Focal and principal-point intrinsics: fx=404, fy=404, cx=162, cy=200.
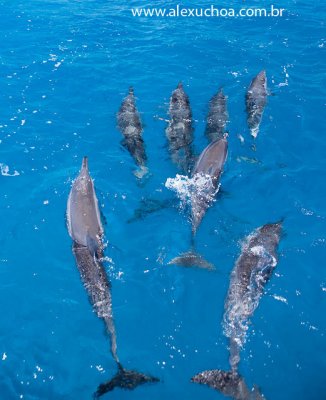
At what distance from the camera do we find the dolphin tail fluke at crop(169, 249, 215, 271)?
9.90m

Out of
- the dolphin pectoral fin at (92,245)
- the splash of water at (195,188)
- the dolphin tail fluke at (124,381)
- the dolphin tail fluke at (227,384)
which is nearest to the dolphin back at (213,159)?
the splash of water at (195,188)

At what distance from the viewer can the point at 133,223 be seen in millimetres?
11172

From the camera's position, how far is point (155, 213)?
11.4 metres

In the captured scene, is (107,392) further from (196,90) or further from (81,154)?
(196,90)

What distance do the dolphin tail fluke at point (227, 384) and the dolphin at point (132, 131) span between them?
6.43m

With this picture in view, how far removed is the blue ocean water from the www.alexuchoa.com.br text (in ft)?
5.13

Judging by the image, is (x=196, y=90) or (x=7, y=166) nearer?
(x=7, y=166)

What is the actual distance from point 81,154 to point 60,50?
26.3ft

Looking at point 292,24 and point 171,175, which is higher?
point 292,24

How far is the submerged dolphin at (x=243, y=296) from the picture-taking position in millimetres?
7887

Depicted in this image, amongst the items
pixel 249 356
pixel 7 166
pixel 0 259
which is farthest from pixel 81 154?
pixel 249 356

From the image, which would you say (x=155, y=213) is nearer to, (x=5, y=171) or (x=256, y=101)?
(x=5, y=171)

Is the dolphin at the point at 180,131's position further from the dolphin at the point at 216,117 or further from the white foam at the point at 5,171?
the white foam at the point at 5,171

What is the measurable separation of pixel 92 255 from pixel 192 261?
8.02ft
